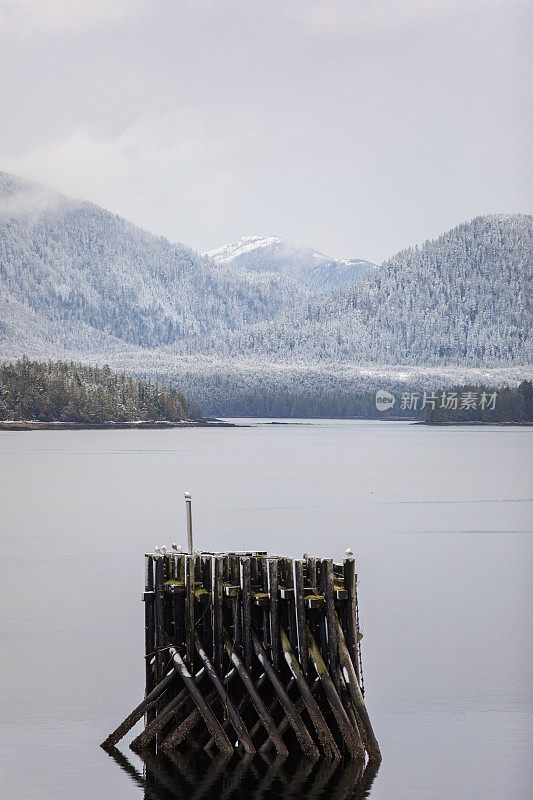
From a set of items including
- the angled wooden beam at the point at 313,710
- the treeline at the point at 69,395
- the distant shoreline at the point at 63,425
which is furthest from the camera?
the distant shoreline at the point at 63,425

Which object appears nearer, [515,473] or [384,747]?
[384,747]

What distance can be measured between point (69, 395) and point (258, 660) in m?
158

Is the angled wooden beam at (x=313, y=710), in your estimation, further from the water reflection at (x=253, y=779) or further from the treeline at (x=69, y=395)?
the treeline at (x=69, y=395)

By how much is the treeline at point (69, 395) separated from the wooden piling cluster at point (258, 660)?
154756 mm

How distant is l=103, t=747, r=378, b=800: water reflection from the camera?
13.4 meters

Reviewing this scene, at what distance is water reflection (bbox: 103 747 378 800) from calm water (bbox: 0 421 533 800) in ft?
0.08

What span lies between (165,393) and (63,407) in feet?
75.2

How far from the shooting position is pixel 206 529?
42.2m

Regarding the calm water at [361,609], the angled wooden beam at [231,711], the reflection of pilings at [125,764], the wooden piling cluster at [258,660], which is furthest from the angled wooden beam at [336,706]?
the reflection of pilings at [125,764]

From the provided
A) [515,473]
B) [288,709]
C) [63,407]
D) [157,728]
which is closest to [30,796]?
Answer: [157,728]

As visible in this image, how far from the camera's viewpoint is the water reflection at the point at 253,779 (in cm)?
1338

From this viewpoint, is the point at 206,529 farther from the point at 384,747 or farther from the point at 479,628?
the point at 384,747

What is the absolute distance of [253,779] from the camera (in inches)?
534

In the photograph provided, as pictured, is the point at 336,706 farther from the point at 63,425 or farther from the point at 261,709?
the point at 63,425
